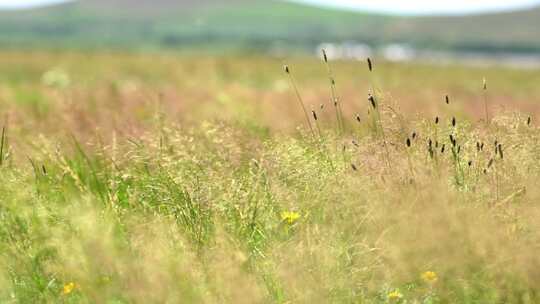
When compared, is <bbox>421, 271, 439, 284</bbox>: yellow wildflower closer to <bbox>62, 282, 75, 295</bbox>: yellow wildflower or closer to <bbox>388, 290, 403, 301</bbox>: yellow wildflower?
<bbox>388, 290, 403, 301</bbox>: yellow wildflower

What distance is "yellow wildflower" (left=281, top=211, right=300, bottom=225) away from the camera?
3.12m

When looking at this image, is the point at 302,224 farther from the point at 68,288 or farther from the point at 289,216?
the point at 68,288

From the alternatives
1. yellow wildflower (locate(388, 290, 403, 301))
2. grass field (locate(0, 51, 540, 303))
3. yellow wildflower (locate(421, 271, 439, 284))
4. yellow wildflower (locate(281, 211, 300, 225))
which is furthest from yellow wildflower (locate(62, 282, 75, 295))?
yellow wildflower (locate(421, 271, 439, 284))

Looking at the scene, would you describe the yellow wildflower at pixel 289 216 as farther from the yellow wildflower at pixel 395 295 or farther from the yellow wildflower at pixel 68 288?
the yellow wildflower at pixel 68 288

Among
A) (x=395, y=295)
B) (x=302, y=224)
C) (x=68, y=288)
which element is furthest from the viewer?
(x=302, y=224)

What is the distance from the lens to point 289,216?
3.15 metres

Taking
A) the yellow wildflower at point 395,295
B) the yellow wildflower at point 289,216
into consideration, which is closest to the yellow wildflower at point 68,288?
the yellow wildflower at point 289,216

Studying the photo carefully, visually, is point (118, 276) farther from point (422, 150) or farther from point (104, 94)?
point (104, 94)

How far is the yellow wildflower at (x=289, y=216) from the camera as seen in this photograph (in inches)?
123

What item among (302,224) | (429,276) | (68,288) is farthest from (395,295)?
(68,288)

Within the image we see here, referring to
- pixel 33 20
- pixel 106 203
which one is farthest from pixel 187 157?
pixel 33 20

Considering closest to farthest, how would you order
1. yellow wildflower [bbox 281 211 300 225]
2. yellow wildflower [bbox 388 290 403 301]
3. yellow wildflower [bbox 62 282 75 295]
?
yellow wildflower [bbox 388 290 403 301]
yellow wildflower [bbox 62 282 75 295]
yellow wildflower [bbox 281 211 300 225]

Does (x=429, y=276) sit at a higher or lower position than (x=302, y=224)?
lower

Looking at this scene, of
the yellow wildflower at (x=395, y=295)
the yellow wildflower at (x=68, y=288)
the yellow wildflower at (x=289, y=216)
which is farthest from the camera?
the yellow wildflower at (x=289, y=216)
